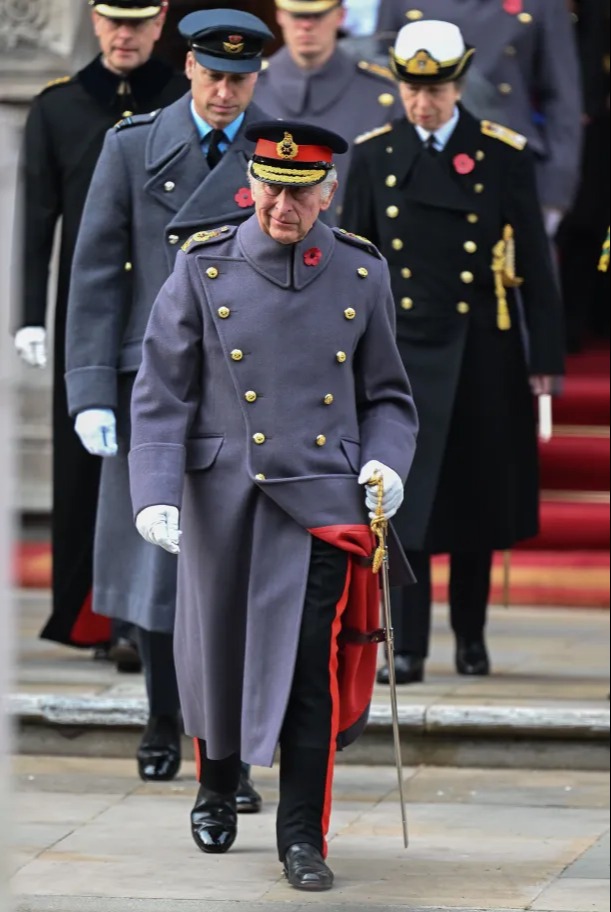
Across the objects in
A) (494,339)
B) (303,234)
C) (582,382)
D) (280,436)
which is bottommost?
(582,382)

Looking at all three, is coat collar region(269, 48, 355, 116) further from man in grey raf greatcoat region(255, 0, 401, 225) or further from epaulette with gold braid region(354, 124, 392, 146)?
epaulette with gold braid region(354, 124, 392, 146)

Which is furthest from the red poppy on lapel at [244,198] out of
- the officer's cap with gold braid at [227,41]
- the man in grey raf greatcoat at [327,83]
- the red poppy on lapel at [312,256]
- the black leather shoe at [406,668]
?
the man in grey raf greatcoat at [327,83]

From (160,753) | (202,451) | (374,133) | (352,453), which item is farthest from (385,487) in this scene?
(374,133)

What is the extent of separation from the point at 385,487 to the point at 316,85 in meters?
3.22

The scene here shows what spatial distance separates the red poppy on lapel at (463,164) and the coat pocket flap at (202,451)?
208 cm

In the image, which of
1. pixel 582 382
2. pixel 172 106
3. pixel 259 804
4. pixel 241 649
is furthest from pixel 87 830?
pixel 582 382

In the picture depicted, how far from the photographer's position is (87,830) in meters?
6.68

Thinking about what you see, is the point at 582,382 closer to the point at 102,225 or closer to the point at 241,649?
the point at 102,225

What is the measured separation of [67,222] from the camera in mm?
7918

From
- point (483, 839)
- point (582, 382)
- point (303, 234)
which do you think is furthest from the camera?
point (582, 382)

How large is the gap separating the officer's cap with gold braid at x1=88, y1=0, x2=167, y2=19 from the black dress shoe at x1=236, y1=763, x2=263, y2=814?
83.0 inches

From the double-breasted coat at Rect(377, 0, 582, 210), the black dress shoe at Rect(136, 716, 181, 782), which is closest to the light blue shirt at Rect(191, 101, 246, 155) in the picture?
the black dress shoe at Rect(136, 716, 181, 782)

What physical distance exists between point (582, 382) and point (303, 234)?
4916 millimetres

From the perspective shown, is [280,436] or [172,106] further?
[172,106]
